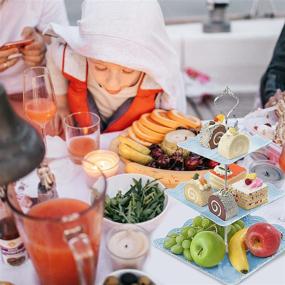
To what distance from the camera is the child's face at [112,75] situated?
1456 millimetres

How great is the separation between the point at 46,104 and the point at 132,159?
0.98ft

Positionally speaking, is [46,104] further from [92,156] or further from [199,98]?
[199,98]

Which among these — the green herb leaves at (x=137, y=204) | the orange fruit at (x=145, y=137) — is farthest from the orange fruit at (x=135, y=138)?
the green herb leaves at (x=137, y=204)

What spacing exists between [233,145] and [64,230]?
0.38 m

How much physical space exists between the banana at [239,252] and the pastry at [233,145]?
215 millimetres

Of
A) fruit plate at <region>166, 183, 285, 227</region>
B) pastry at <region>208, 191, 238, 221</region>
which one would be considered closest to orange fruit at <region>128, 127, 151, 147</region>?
fruit plate at <region>166, 183, 285, 227</region>

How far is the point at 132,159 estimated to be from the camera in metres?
1.35

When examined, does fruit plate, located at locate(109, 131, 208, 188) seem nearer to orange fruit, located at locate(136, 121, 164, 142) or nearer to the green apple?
orange fruit, located at locate(136, 121, 164, 142)

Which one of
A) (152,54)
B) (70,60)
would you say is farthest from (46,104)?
(152,54)

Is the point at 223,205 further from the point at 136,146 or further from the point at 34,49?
the point at 34,49

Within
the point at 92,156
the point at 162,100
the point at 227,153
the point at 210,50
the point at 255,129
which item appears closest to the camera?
the point at 227,153

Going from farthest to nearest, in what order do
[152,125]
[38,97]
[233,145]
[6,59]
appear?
[6,59] < [152,125] < [38,97] < [233,145]

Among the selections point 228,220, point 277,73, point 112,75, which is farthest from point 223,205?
point 277,73

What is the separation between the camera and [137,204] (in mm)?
1117
